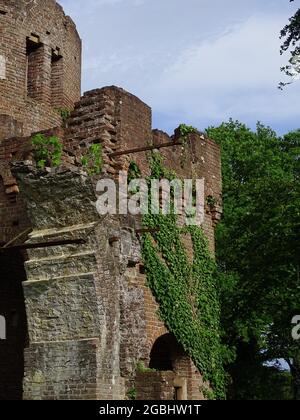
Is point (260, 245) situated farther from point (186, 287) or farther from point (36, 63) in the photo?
point (36, 63)

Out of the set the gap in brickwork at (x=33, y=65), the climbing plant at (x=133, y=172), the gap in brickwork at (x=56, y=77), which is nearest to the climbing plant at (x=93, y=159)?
the climbing plant at (x=133, y=172)

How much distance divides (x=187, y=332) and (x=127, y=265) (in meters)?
2.31

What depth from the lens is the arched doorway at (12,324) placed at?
49.9 feet

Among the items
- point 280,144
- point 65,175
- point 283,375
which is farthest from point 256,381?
point 65,175

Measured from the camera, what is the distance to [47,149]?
41.0 ft

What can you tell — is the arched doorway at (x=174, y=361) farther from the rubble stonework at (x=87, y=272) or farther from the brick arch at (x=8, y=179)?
the brick arch at (x=8, y=179)

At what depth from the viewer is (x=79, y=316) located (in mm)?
10953

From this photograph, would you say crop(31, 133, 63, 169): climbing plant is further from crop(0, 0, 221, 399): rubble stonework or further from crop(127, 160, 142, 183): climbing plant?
crop(127, 160, 142, 183): climbing plant

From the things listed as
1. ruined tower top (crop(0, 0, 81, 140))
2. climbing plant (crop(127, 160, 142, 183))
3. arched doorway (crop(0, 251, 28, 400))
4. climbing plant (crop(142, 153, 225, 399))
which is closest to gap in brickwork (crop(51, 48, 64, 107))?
ruined tower top (crop(0, 0, 81, 140))

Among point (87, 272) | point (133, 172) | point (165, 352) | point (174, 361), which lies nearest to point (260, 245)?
point (165, 352)

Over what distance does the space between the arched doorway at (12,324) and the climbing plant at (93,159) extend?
354 centimetres

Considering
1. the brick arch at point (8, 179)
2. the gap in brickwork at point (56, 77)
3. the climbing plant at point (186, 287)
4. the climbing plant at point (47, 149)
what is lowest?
the climbing plant at point (186, 287)

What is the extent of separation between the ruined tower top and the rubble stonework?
383 cm

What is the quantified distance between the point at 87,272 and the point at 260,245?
8.89m
